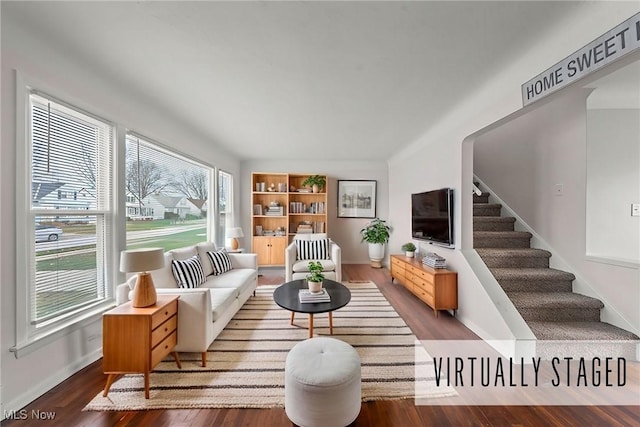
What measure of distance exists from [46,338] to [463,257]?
12.2 feet

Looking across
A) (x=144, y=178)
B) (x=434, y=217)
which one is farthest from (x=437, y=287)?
(x=144, y=178)

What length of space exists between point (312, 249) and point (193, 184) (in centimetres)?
220

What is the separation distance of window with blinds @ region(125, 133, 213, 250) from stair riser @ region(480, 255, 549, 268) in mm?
3984

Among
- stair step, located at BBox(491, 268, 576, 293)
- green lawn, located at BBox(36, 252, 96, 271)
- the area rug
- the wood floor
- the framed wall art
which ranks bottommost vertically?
the wood floor

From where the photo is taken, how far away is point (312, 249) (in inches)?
164

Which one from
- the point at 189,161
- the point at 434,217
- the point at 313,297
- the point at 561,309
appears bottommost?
the point at 561,309

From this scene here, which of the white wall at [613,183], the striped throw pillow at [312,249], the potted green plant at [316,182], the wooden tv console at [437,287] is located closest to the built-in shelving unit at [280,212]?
the potted green plant at [316,182]

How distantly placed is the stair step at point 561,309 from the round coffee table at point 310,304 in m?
1.76

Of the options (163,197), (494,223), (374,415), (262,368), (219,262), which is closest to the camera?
(374,415)

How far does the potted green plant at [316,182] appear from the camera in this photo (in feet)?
17.2

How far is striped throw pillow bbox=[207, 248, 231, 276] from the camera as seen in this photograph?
321cm

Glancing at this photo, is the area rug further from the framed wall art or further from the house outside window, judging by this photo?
the framed wall art

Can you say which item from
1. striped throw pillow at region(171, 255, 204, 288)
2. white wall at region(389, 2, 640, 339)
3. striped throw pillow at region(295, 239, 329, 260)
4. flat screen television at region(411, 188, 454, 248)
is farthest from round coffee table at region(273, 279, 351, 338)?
flat screen television at region(411, 188, 454, 248)

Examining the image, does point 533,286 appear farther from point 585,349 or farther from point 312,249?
point 312,249
